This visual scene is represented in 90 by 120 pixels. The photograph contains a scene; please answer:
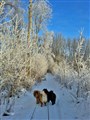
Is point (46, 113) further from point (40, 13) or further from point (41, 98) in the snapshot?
point (40, 13)

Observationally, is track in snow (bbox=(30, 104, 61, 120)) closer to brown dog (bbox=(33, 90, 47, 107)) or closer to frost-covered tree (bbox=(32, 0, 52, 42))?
brown dog (bbox=(33, 90, 47, 107))

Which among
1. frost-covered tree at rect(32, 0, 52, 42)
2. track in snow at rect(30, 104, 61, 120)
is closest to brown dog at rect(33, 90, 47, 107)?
track in snow at rect(30, 104, 61, 120)

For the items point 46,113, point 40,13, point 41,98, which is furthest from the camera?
point 40,13

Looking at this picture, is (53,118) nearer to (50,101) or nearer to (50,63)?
(50,101)

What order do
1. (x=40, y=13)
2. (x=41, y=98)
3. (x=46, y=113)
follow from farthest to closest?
(x=40, y=13)
(x=41, y=98)
(x=46, y=113)

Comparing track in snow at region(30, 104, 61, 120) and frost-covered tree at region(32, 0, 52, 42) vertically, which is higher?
frost-covered tree at region(32, 0, 52, 42)

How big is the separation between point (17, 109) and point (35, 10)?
1495cm

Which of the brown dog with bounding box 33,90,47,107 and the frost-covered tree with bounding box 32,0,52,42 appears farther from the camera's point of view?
the frost-covered tree with bounding box 32,0,52,42

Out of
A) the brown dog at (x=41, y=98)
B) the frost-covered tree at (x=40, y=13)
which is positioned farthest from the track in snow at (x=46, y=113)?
the frost-covered tree at (x=40, y=13)

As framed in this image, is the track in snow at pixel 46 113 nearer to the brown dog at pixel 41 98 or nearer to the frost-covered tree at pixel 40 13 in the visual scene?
the brown dog at pixel 41 98

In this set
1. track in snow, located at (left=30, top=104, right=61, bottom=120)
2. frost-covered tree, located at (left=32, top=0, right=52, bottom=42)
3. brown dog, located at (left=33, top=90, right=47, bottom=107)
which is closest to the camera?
track in snow, located at (left=30, top=104, right=61, bottom=120)

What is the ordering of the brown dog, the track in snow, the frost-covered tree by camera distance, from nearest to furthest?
1. the track in snow
2. the brown dog
3. the frost-covered tree

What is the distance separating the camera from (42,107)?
42.1 feet

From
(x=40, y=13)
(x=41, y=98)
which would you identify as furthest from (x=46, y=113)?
(x=40, y=13)
